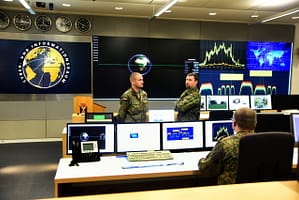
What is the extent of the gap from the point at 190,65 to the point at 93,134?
467 cm

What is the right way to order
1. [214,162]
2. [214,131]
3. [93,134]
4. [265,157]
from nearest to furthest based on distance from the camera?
[265,157]
[214,162]
[93,134]
[214,131]

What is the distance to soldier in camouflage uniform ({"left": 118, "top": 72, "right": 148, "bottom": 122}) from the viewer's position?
420 centimetres

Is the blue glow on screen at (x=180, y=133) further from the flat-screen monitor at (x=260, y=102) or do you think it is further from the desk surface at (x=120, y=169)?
the flat-screen monitor at (x=260, y=102)

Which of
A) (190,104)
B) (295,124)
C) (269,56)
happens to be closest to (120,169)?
(190,104)

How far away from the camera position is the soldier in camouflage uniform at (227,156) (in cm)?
226

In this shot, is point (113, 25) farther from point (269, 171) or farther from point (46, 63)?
point (269, 171)

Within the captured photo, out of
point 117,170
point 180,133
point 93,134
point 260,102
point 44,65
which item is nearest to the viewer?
point 117,170

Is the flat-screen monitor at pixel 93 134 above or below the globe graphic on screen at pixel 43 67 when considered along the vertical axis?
below

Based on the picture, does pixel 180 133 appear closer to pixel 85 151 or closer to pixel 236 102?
pixel 85 151

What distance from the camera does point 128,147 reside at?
114 inches

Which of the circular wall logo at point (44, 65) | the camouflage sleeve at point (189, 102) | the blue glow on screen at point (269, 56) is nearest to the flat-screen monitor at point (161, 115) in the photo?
the camouflage sleeve at point (189, 102)

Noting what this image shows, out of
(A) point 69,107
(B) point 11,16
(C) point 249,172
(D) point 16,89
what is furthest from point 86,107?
(C) point 249,172

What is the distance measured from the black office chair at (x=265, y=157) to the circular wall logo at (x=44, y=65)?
5.15m

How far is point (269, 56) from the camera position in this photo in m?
7.55
